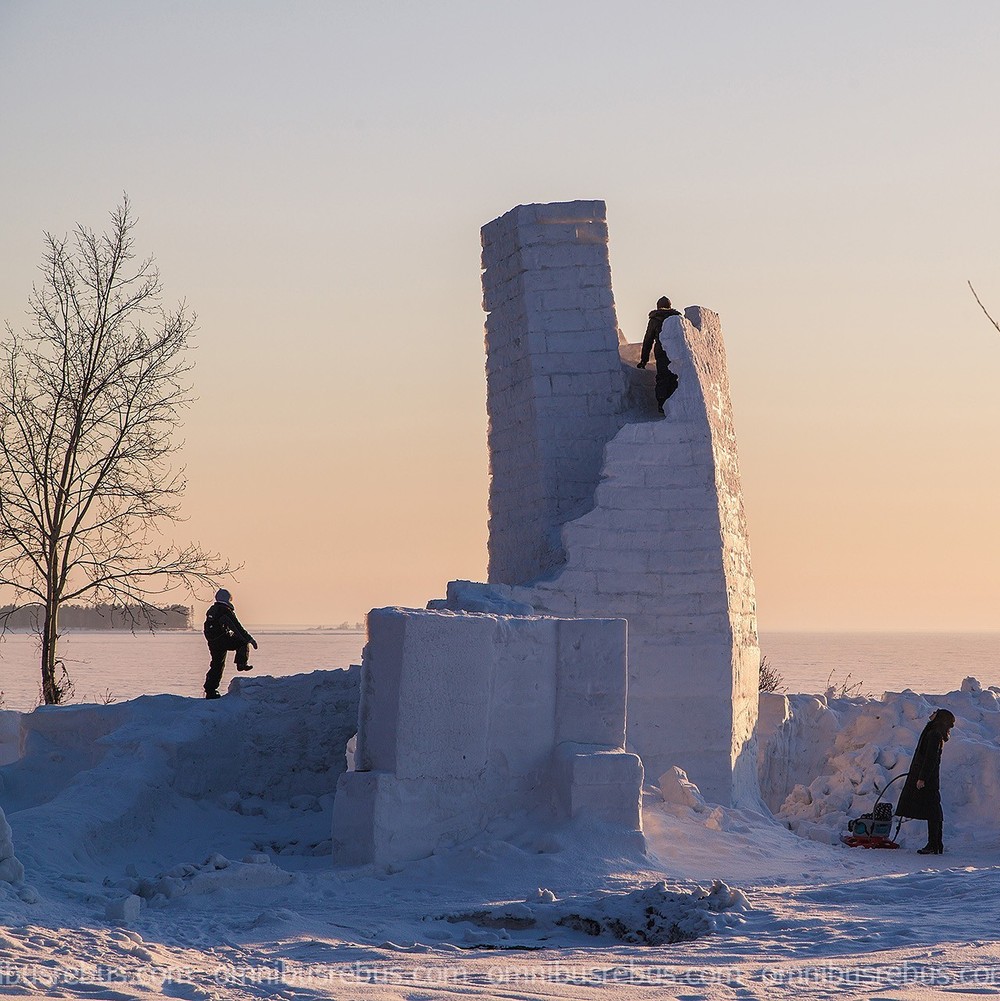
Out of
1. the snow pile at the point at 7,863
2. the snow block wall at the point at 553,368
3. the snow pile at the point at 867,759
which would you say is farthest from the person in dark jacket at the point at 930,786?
the snow pile at the point at 7,863

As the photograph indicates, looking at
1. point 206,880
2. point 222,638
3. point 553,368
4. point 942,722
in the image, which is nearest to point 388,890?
point 206,880

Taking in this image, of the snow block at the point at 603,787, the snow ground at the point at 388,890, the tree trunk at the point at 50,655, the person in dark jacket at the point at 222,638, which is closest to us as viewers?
the snow ground at the point at 388,890

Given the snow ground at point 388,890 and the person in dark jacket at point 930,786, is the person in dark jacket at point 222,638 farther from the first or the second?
the person in dark jacket at point 930,786

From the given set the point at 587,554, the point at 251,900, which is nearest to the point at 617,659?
the point at 587,554

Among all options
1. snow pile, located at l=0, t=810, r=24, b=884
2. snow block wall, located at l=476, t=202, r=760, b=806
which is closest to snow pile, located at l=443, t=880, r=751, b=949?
snow pile, located at l=0, t=810, r=24, b=884

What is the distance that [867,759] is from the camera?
1384cm

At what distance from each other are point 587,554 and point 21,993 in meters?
7.53

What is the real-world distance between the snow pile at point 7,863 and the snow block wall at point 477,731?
2.16 m

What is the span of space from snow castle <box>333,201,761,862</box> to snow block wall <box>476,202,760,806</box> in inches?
0.8

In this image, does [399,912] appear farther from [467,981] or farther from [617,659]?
[617,659]

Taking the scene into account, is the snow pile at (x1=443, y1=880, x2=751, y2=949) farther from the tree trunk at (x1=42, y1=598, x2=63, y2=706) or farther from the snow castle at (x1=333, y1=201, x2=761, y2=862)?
the tree trunk at (x1=42, y1=598, x2=63, y2=706)

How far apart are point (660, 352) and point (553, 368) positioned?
3.33ft

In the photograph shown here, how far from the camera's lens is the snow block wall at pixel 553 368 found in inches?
524

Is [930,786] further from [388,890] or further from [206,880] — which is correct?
[206,880]
